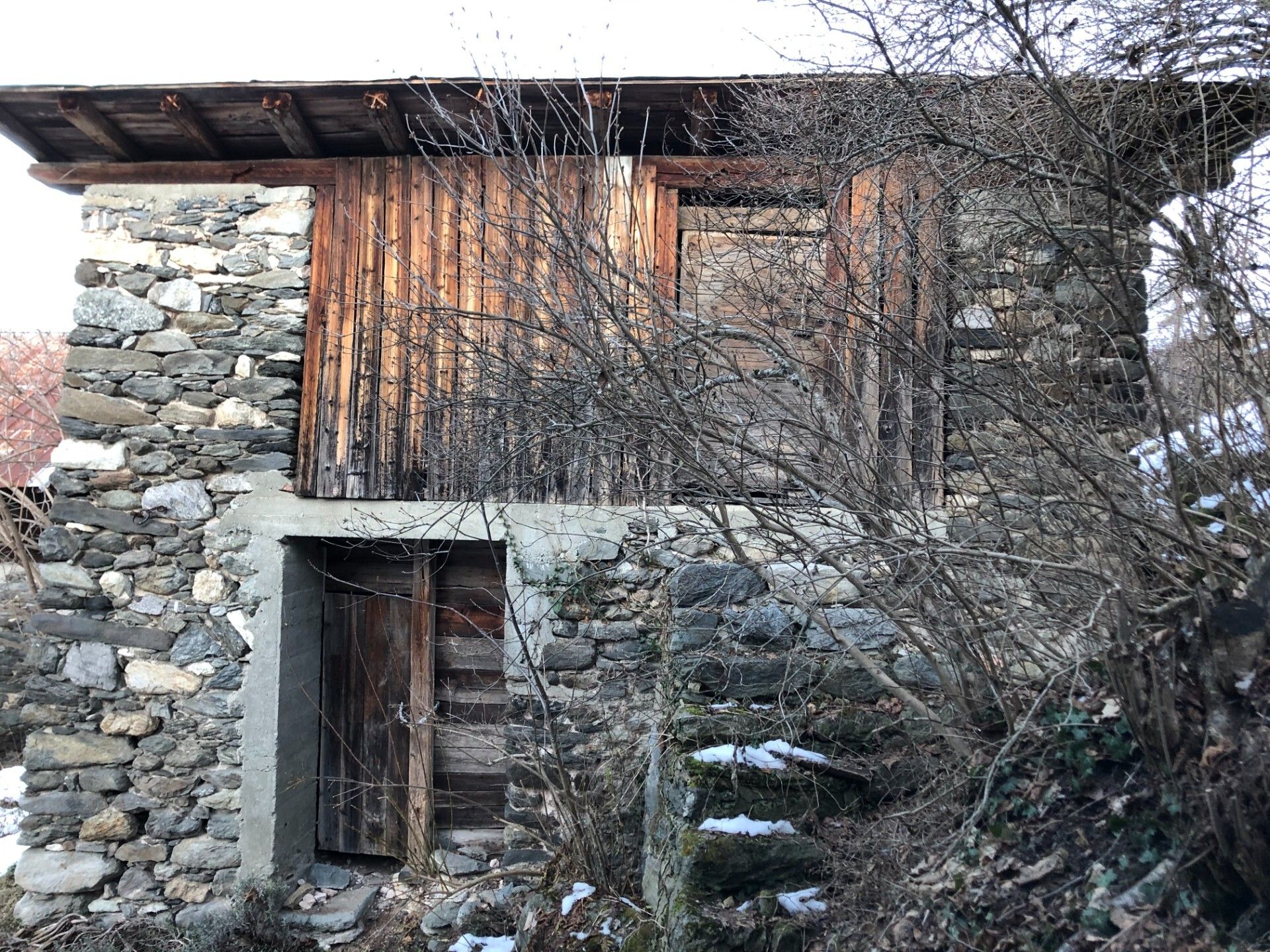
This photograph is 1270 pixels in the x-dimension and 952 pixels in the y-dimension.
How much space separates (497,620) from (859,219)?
2.93 meters

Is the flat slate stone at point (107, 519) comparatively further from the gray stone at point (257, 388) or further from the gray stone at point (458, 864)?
the gray stone at point (458, 864)

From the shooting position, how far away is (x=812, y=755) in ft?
9.34

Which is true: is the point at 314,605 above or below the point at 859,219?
below

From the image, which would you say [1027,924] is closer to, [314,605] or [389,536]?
[389,536]

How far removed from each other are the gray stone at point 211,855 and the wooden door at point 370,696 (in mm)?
572

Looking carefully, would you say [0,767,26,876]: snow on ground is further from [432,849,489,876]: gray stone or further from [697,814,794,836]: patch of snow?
[697,814,794,836]: patch of snow

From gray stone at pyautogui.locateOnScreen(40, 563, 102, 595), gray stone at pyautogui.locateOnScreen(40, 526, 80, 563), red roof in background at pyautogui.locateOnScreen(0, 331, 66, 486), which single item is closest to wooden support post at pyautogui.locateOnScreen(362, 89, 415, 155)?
gray stone at pyautogui.locateOnScreen(40, 526, 80, 563)

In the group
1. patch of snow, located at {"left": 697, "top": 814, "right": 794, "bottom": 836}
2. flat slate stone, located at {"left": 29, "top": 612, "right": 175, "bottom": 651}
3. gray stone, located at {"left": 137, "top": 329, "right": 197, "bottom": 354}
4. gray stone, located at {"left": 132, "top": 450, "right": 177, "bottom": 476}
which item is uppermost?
gray stone, located at {"left": 137, "top": 329, "right": 197, "bottom": 354}

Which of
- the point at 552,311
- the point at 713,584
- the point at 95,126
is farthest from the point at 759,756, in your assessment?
the point at 95,126

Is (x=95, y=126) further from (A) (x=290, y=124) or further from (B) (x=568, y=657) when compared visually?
(B) (x=568, y=657)

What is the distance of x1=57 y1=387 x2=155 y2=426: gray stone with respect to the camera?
443 cm

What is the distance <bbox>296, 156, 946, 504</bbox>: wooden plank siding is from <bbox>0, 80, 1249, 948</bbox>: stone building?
0.03 meters

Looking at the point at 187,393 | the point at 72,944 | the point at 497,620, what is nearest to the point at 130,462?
the point at 187,393

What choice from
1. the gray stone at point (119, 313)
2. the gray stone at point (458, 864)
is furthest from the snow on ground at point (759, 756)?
the gray stone at point (119, 313)
